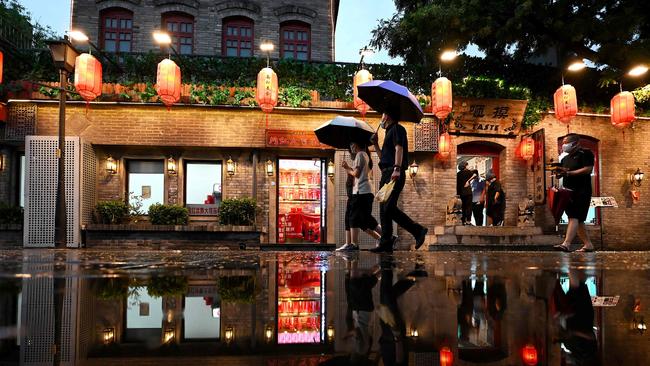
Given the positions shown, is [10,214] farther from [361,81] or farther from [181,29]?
[361,81]

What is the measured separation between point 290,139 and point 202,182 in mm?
3444

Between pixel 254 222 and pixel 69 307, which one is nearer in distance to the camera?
pixel 69 307

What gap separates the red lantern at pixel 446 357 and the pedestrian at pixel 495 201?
1399 centimetres

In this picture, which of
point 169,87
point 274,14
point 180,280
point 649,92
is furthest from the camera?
point 274,14

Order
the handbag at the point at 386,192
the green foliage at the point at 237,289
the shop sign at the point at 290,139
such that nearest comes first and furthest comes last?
the green foliage at the point at 237,289, the handbag at the point at 386,192, the shop sign at the point at 290,139

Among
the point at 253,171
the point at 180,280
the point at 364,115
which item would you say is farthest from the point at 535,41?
the point at 180,280

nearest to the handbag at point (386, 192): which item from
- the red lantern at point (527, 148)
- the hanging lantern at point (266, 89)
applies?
the hanging lantern at point (266, 89)

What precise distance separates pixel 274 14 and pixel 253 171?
23.3 feet

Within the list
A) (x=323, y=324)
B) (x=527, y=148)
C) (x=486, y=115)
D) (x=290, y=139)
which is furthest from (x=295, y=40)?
(x=323, y=324)

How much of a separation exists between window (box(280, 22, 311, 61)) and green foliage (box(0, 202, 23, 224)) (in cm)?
1066

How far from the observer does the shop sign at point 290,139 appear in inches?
575

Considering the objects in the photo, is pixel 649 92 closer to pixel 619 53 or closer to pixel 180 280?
pixel 619 53

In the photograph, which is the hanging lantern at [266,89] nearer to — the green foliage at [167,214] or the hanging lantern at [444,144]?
the green foliage at [167,214]

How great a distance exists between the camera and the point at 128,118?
1434cm
